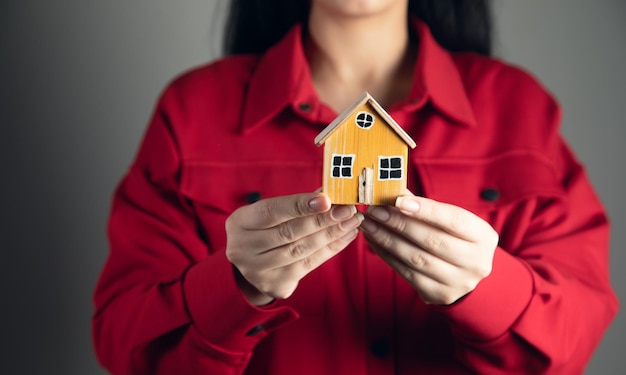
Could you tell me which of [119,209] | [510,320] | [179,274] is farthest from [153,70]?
[510,320]

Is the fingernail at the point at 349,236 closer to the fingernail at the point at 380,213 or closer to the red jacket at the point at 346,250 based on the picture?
the fingernail at the point at 380,213

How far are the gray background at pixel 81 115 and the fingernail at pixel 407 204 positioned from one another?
0.66 m

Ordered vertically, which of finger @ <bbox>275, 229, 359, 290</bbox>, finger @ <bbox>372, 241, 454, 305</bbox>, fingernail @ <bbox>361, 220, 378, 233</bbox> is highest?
fingernail @ <bbox>361, 220, 378, 233</bbox>

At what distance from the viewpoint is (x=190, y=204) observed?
112cm

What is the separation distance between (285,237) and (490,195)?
0.36 m

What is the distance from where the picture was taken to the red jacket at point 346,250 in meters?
0.99

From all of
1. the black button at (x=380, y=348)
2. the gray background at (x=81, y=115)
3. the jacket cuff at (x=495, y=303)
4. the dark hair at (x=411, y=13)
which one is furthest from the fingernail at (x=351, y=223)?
the gray background at (x=81, y=115)

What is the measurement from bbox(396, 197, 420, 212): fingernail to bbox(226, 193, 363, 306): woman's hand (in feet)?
0.16

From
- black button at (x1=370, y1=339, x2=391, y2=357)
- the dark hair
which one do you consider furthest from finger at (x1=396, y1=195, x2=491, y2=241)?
the dark hair

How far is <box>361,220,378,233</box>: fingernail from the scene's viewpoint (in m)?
0.84

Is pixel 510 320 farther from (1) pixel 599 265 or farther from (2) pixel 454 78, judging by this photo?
(2) pixel 454 78

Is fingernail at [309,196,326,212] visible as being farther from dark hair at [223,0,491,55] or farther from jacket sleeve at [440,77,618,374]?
dark hair at [223,0,491,55]

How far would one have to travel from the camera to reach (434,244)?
83 centimetres

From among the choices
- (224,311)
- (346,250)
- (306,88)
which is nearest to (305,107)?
(306,88)
